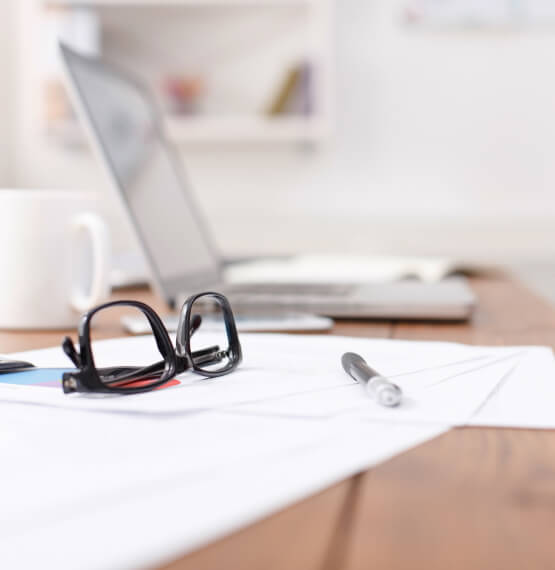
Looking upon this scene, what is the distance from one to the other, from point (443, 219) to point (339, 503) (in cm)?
235

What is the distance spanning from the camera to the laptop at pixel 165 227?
0.81 metres

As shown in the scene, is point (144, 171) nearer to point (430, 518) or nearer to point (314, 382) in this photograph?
point (314, 382)

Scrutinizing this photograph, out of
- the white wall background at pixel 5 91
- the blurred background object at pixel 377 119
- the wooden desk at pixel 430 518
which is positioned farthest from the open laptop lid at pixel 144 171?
the white wall background at pixel 5 91

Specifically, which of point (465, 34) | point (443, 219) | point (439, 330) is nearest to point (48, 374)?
point (439, 330)

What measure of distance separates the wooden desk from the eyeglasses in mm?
165

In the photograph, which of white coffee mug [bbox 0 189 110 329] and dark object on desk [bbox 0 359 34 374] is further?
white coffee mug [bbox 0 189 110 329]

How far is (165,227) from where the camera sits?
0.99 metres

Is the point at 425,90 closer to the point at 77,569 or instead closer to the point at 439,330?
the point at 439,330

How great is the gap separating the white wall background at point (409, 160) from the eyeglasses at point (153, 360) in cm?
204

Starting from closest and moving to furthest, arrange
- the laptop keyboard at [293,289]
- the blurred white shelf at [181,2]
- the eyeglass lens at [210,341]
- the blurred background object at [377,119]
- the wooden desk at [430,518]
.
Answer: the wooden desk at [430,518] → the eyeglass lens at [210,341] → the laptop keyboard at [293,289] → the blurred white shelf at [181,2] → the blurred background object at [377,119]

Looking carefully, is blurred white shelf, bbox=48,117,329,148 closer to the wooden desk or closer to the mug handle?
the mug handle

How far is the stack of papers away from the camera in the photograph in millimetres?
245

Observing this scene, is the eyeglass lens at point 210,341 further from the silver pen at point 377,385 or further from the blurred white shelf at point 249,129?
the blurred white shelf at point 249,129

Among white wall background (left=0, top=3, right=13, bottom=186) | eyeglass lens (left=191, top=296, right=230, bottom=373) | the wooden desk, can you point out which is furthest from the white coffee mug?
white wall background (left=0, top=3, right=13, bottom=186)
